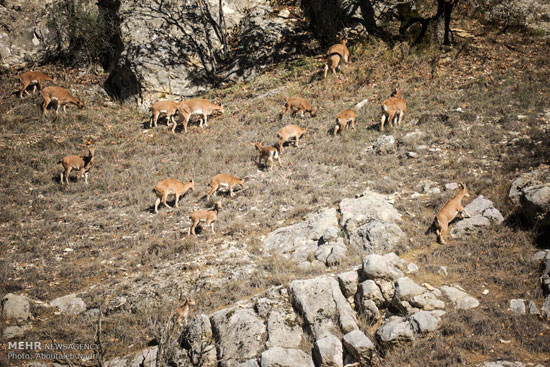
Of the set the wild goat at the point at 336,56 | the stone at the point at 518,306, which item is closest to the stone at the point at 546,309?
the stone at the point at 518,306

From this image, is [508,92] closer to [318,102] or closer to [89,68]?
[318,102]

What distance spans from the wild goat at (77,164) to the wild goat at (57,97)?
19.7ft

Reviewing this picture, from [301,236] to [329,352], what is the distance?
4.46m

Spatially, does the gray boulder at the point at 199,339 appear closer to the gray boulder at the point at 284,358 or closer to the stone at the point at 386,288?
the gray boulder at the point at 284,358

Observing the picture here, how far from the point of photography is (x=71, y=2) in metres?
27.3

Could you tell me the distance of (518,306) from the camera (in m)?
8.02

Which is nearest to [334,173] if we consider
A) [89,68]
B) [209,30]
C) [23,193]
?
[23,193]

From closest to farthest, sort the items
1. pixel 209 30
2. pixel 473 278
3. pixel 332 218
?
pixel 473 278 → pixel 332 218 → pixel 209 30

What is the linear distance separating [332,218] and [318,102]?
10.5 m

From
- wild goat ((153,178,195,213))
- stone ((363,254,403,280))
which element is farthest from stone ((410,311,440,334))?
wild goat ((153,178,195,213))

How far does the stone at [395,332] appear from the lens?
25.1 feet

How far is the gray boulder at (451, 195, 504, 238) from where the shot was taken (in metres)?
11.0

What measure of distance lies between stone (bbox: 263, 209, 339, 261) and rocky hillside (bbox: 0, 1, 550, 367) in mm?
68

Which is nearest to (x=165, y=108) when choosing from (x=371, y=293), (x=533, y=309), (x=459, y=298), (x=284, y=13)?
(x=284, y=13)
